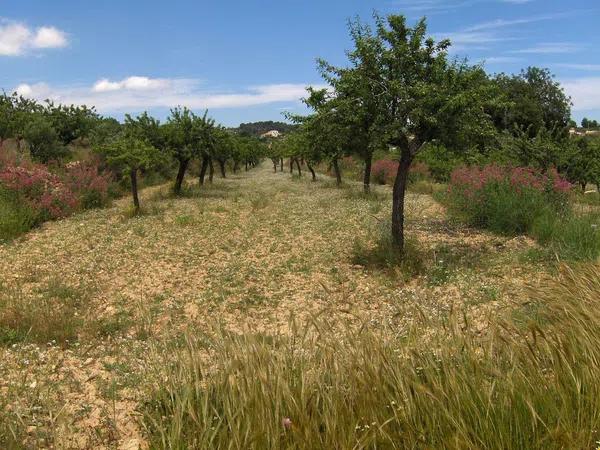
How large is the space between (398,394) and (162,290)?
23.0ft

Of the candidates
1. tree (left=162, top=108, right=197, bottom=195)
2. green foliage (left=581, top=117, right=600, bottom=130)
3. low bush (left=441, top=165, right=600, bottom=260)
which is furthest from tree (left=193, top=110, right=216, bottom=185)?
green foliage (left=581, top=117, right=600, bottom=130)

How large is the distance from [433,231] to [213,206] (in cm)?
1063

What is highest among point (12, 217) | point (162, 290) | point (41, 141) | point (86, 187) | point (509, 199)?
point (41, 141)

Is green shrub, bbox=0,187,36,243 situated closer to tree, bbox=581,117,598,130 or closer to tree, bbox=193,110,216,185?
tree, bbox=193,110,216,185

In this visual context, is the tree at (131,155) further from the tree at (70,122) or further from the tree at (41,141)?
the tree at (70,122)

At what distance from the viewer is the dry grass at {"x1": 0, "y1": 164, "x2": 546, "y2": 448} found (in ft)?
15.8

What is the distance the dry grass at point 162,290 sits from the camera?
482 cm

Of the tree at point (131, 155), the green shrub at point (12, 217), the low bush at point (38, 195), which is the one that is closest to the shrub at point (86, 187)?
the low bush at point (38, 195)

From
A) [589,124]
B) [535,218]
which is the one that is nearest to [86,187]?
[535,218]

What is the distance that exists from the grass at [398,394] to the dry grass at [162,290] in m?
0.40

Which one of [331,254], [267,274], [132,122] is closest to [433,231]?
[331,254]

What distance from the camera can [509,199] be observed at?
13586 millimetres

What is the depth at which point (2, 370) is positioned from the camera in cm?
570

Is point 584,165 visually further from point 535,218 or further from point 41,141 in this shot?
point 41,141
